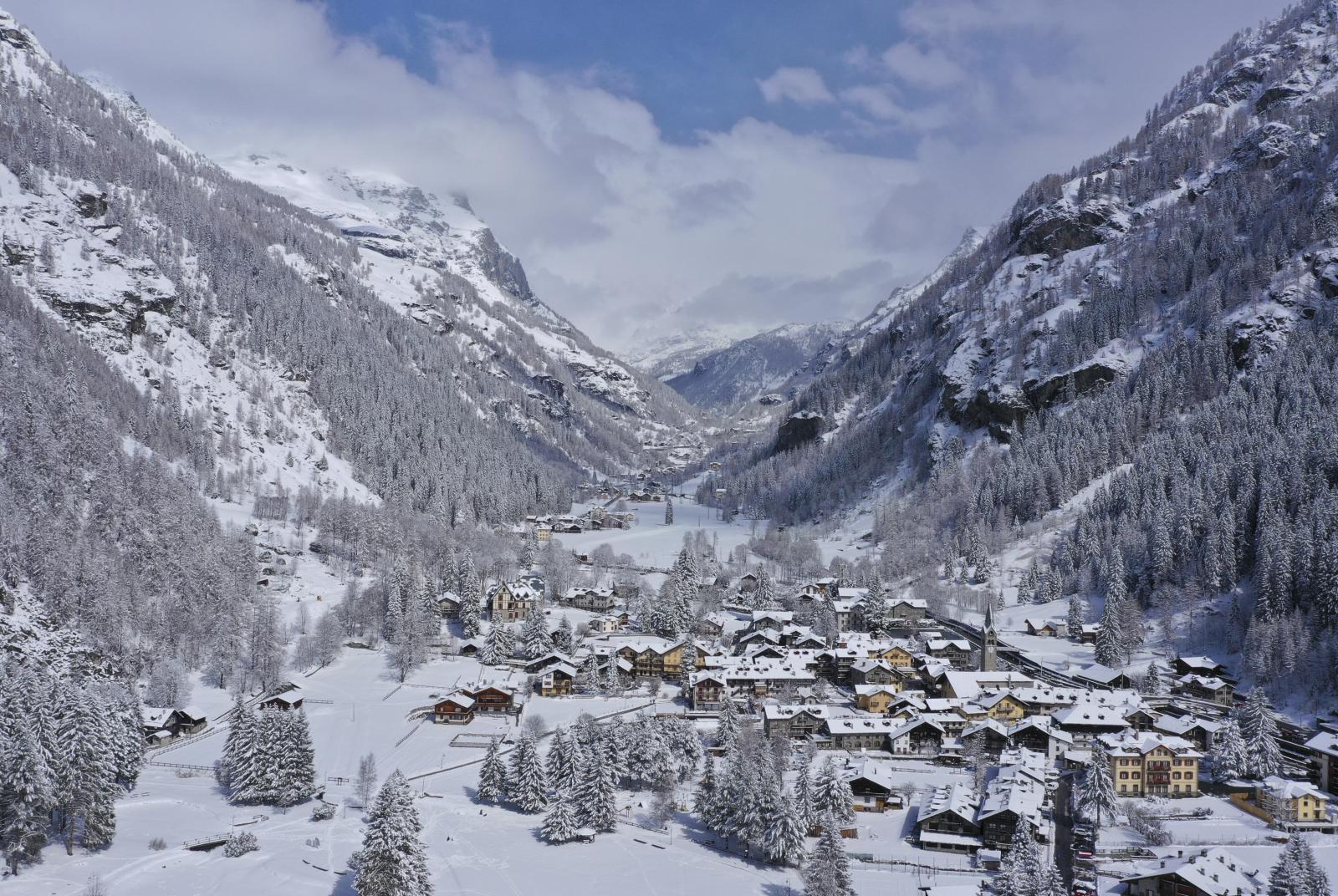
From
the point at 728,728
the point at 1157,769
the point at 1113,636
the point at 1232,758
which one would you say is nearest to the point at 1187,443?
the point at 1113,636

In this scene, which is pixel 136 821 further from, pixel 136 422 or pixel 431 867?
pixel 136 422

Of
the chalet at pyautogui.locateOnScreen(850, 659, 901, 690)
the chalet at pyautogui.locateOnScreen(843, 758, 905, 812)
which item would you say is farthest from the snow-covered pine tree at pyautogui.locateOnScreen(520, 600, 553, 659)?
the chalet at pyautogui.locateOnScreen(843, 758, 905, 812)

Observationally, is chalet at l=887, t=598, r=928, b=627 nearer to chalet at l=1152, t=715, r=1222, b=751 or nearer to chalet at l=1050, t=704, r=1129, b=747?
chalet at l=1050, t=704, r=1129, b=747

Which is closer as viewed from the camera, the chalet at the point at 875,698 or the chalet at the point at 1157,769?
the chalet at the point at 1157,769

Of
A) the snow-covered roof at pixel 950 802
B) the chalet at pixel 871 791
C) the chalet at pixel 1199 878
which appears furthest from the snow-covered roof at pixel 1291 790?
the chalet at pixel 871 791

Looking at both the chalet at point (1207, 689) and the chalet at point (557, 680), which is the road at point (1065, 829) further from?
the chalet at point (557, 680)

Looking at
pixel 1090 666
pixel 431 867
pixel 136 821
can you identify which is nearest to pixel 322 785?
pixel 136 821

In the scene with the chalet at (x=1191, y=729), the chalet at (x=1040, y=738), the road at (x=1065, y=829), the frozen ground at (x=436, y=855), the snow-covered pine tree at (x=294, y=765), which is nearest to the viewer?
the frozen ground at (x=436, y=855)
